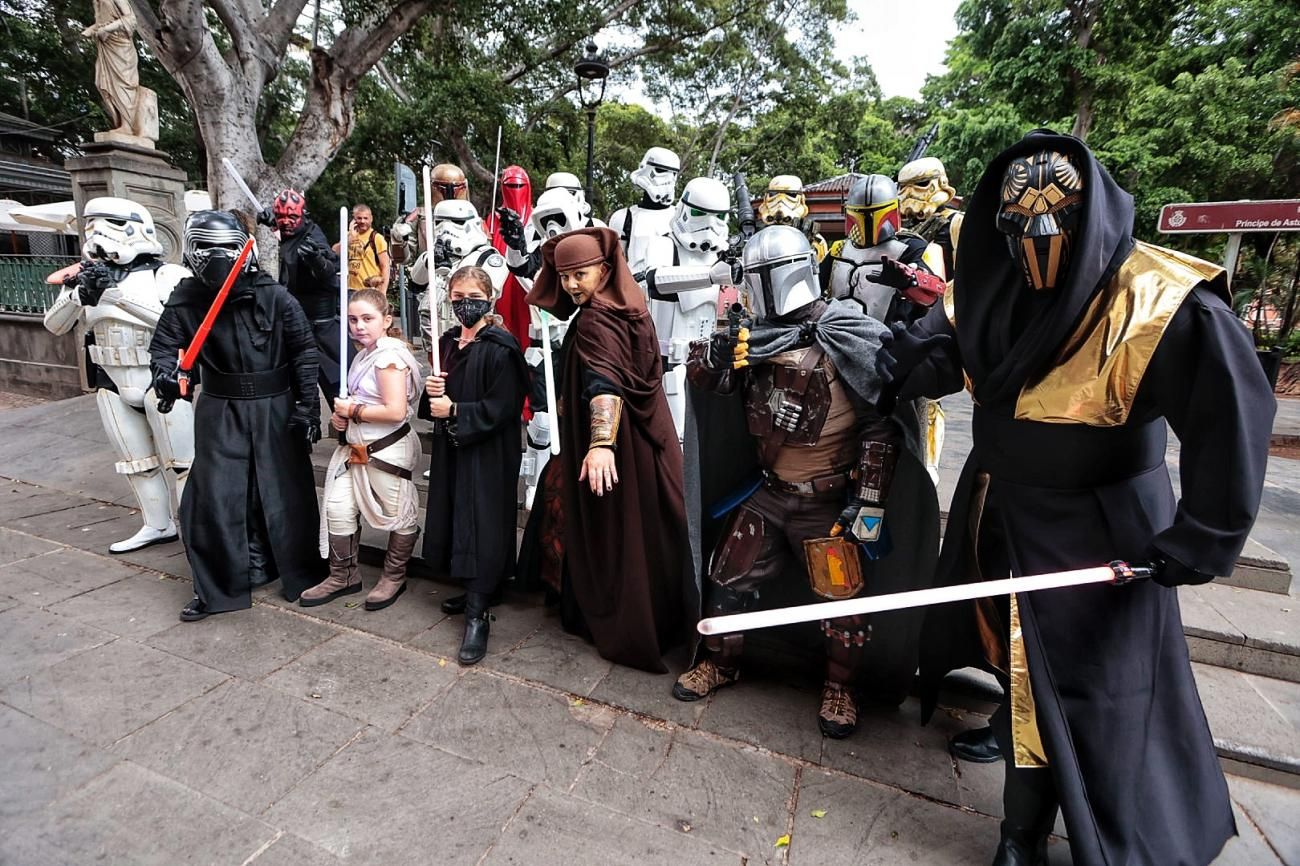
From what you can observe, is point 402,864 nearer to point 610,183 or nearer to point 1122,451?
point 1122,451

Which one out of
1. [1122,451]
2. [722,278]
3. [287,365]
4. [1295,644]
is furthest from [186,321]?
[1295,644]

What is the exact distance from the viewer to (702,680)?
2.92 meters

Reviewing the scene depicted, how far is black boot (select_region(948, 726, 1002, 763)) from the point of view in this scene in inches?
99.3

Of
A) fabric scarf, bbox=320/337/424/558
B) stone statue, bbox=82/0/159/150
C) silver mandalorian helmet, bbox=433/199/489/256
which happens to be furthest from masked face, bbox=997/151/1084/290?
stone statue, bbox=82/0/159/150

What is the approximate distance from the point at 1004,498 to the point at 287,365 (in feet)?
12.0

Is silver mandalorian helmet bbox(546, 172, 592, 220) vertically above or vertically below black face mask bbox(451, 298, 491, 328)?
above

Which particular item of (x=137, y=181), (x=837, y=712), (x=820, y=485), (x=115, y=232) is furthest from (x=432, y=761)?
(x=137, y=181)

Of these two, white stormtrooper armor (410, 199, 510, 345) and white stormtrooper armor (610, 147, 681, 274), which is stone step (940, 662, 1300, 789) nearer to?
white stormtrooper armor (610, 147, 681, 274)

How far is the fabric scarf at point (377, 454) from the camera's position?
346 cm

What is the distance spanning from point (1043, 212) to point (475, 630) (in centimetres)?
292

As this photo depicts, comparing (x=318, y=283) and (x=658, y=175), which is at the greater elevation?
(x=658, y=175)

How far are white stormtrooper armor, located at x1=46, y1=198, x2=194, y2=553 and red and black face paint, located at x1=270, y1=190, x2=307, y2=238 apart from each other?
75 centimetres

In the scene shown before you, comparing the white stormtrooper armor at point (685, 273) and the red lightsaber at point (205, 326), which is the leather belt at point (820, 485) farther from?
the red lightsaber at point (205, 326)

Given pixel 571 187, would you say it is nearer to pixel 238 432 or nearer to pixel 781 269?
pixel 238 432
